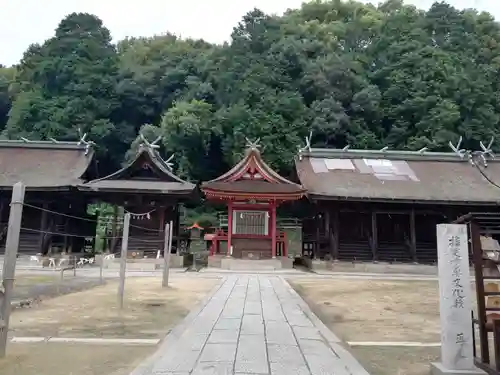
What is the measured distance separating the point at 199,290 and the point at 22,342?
6986 mm

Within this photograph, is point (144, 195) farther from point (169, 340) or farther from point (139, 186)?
point (169, 340)

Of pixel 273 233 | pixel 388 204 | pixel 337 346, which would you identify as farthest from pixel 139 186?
pixel 337 346

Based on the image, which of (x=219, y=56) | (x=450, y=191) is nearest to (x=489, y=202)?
(x=450, y=191)

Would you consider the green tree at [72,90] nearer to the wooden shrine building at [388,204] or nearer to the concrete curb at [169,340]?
the wooden shrine building at [388,204]

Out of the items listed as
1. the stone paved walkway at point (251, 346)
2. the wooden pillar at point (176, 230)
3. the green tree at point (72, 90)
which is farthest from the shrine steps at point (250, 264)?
the green tree at point (72, 90)

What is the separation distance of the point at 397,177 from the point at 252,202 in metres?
9.41

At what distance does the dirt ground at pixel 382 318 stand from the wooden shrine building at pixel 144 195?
39.2 feet

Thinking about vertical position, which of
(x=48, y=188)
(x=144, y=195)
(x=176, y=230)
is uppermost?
(x=48, y=188)

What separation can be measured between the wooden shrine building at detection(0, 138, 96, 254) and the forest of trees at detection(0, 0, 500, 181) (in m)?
14.9

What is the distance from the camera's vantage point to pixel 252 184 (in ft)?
82.9

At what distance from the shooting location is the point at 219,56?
5406 cm

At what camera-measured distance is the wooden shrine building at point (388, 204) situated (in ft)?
78.8

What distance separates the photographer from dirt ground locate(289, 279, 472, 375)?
217 inches

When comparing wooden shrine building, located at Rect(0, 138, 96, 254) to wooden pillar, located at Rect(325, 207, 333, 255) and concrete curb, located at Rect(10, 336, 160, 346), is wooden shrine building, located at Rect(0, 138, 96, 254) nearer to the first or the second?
wooden pillar, located at Rect(325, 207, 333, 255)
